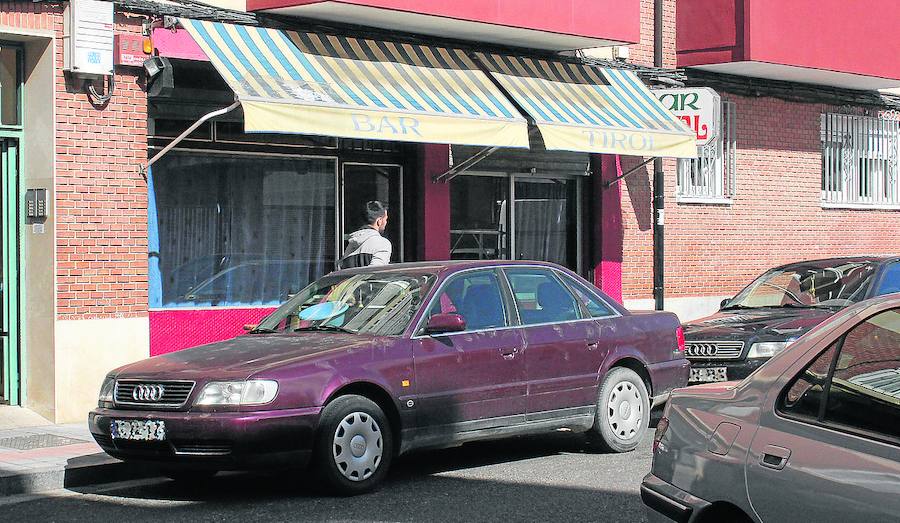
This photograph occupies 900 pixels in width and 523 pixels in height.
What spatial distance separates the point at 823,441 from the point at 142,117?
9879 mm

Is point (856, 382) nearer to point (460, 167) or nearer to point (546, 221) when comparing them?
point (460, 167)

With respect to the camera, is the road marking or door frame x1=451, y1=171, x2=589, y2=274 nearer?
the road marking

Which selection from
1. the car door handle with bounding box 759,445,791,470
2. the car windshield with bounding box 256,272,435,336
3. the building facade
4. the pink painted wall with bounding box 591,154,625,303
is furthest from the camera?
the pink painted wall with bounding box 591,154,625,303

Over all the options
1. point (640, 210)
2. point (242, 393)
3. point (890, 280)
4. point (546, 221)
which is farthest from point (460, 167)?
point (242, 393)

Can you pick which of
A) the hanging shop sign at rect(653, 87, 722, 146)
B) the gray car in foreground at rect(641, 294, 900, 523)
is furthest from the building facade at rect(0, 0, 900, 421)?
the gray car in foreground at rect(641, 294, 900, 523)

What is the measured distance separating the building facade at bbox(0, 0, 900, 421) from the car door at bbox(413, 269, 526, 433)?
15.4ft

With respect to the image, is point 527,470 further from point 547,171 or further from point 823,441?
point 547,171

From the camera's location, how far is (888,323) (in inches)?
177

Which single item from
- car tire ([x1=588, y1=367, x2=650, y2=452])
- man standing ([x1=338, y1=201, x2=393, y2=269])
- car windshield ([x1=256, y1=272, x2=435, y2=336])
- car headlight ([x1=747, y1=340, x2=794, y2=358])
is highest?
man standing ([x1=338, y1=201, x2=393, y2=269])

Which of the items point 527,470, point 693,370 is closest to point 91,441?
point 527,470

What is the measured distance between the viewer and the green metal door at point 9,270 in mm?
12469

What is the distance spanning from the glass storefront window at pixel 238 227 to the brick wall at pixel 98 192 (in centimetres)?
70

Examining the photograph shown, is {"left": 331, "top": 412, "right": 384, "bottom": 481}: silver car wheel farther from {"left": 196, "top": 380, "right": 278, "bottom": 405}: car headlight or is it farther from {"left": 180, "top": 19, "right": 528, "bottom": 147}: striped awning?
{"left": 180, "top": 19, "right": 528, "bottom": 147}: striped awning

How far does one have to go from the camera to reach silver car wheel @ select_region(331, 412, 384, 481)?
8305mm
